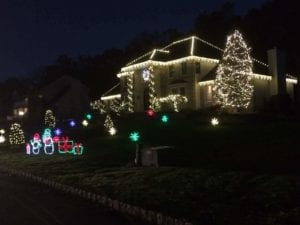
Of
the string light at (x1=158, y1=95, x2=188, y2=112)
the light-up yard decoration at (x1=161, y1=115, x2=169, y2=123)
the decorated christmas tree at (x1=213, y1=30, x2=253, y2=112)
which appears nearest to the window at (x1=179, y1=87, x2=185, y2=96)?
the string light at (x1=158, y1=95, x2=188, y2=112)

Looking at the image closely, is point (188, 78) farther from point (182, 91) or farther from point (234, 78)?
point (234, 78)

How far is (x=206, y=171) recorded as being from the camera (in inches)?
635

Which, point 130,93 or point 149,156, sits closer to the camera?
point 149,156

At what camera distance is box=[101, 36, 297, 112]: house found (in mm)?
43656

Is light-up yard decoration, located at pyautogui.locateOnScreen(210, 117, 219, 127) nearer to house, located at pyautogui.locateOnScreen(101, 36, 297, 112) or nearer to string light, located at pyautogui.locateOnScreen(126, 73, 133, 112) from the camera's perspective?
house, located at pyautogui.locateOnScreen(101, 36, 297, 112)

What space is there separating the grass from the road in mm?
889

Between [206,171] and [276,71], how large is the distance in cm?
3042

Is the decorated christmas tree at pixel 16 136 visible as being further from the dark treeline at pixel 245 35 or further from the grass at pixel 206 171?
the dark treeline at pixel 245 35

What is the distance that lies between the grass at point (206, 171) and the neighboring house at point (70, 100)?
42.0 meters

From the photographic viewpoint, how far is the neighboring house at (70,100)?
73688mm

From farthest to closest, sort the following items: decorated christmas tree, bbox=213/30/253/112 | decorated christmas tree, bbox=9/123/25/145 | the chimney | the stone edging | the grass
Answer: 1. the chimney
2. decorated christmas tree, bbox=9/123/25/145
3. decorated christmas tree, bbox=213/30/253/112
4. the grass
5. the stone edging

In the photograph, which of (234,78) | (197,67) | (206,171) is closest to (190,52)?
(197,67)

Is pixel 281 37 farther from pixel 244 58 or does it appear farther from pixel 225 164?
pixel 225 164

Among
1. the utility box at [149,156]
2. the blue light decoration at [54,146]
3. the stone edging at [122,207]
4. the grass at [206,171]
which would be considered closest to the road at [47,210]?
the stone edging at [122,207]
